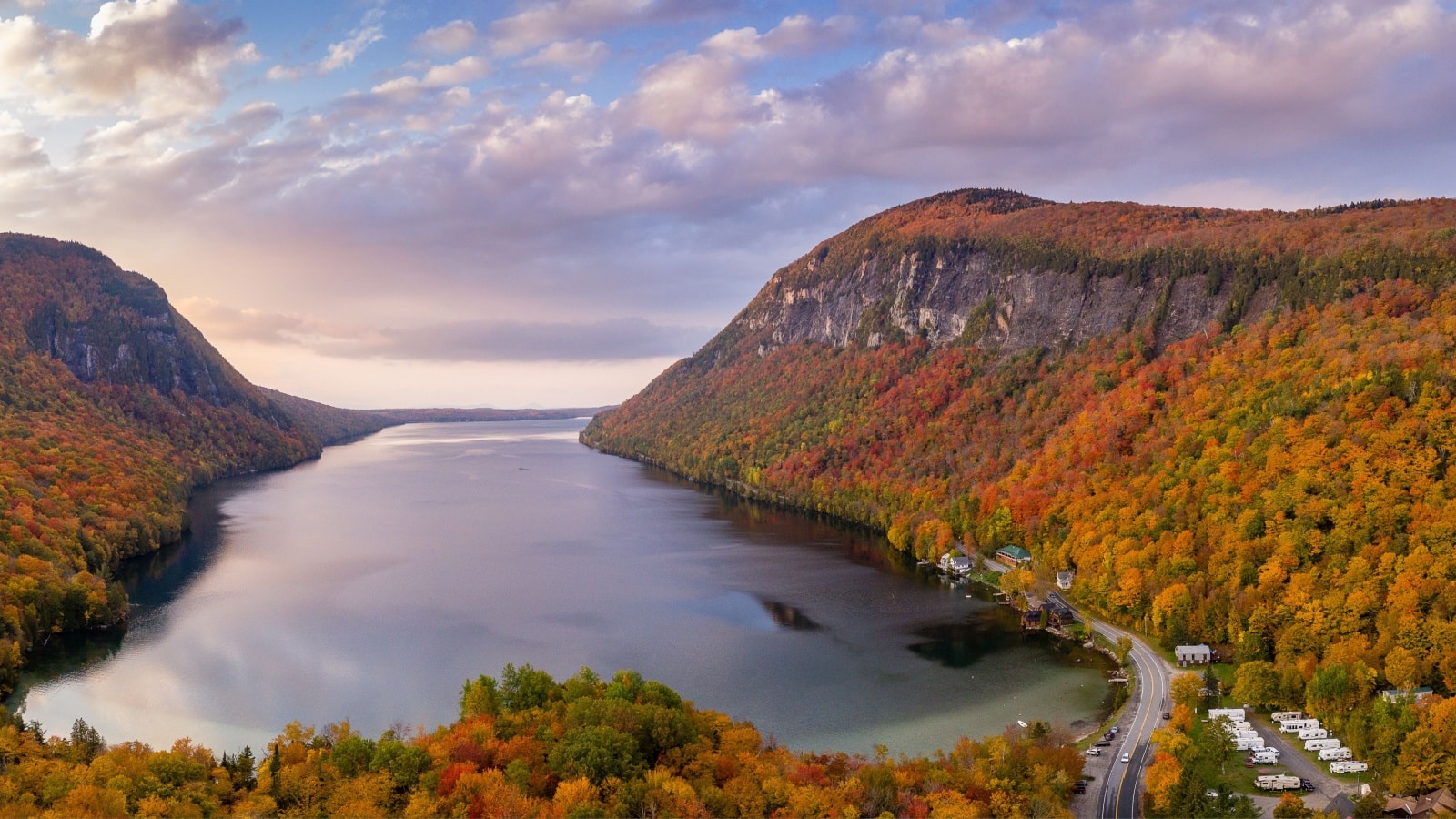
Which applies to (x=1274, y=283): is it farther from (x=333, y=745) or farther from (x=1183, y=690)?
(x=333, y=745)

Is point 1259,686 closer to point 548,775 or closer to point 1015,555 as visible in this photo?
point 1015,555

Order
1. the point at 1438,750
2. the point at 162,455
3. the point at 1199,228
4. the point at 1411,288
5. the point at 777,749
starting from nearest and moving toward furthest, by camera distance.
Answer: the point at 1438,750
the point at 777,749
the point at 1411,288
the point at 1199,228
the point at 162,455

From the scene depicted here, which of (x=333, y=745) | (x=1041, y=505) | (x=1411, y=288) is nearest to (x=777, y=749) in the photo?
(x=333, y=745)

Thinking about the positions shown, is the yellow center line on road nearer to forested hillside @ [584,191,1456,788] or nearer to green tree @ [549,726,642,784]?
forested hillside @ [584,191,1456,788]

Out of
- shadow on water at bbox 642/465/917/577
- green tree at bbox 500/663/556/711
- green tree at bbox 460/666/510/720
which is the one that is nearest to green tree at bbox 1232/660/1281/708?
green tree at bbox 500/663/556/711

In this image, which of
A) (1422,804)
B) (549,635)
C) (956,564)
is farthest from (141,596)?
(1422,804)

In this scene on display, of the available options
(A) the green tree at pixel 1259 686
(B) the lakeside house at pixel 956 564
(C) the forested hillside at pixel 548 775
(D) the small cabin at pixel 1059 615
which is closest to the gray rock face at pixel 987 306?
(B) the lakeside house at pixel 956 564
